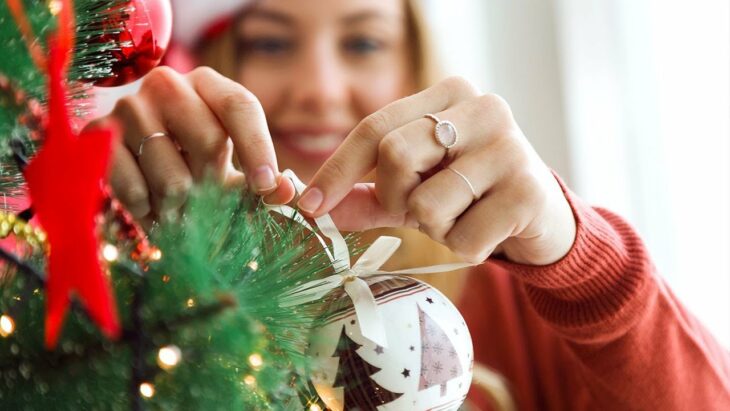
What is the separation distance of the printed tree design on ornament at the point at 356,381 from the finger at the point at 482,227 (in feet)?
0.37

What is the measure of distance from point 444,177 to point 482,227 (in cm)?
4

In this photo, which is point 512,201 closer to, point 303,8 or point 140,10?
point 140,10

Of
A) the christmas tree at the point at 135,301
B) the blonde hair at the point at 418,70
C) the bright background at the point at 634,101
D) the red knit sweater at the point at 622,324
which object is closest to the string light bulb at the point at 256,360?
the christmas tree at the point at 135,301

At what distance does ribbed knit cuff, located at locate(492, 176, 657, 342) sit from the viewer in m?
0.53

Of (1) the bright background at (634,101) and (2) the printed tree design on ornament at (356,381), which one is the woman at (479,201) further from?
(1) the bright background at (634,101)

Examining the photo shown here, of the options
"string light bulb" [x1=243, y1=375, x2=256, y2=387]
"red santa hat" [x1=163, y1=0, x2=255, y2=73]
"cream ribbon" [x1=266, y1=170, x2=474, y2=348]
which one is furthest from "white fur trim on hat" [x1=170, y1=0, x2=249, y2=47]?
"string light bulb" [x1=243, y1=375, x2=256, y2=387]

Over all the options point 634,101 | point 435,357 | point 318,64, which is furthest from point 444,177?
point 634,101

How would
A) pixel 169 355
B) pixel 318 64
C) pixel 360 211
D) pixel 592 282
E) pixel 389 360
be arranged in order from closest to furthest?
pixel 169 355 < pixel 389 360 < pixel 360 211 < pixel 592 282 < pixel 318 64

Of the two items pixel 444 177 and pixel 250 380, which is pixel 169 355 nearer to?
pixel 250 380

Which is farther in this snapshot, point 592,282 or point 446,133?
point 592,282

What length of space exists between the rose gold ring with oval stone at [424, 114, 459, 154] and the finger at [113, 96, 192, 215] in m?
0.16

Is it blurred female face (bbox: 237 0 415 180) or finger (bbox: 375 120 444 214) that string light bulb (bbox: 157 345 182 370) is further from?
blurred female face (bbox: 237 0 415 180)

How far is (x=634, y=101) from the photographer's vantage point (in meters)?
1.29

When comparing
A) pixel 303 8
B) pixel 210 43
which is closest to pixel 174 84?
pixel 303 8
